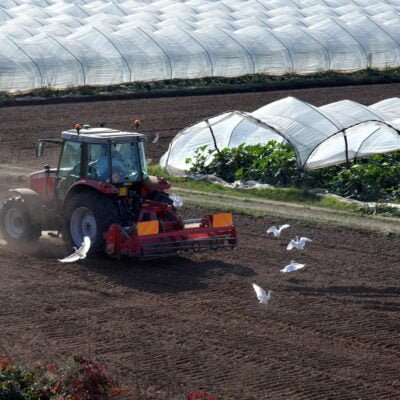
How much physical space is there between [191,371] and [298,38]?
3264cm

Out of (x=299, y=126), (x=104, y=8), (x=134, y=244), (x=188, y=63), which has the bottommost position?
→ (x=134, y=244)

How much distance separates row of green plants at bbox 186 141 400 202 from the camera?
22.1 meters

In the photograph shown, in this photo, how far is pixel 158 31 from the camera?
40312mm

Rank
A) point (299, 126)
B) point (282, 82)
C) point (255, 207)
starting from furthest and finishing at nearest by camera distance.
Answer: point (282, 82) → point (299, 126) → point (255, 207)

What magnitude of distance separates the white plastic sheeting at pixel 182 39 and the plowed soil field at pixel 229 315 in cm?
1890

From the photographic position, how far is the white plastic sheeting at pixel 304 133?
23.6 meters

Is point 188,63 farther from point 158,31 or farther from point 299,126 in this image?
point 299,126

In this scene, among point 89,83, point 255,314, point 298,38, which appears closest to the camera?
point 255,314

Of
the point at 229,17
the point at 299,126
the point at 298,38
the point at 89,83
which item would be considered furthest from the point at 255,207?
the point at 229,17

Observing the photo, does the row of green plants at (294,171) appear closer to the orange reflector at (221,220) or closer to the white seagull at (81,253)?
the orange reflector at (221,220)

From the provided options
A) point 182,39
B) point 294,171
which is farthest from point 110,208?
point 182,39

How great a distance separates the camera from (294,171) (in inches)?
922

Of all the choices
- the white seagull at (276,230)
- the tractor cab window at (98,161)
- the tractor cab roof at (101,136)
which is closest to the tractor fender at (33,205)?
the tractor cab window at (98,161)

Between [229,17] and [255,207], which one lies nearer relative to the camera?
[255,207]
